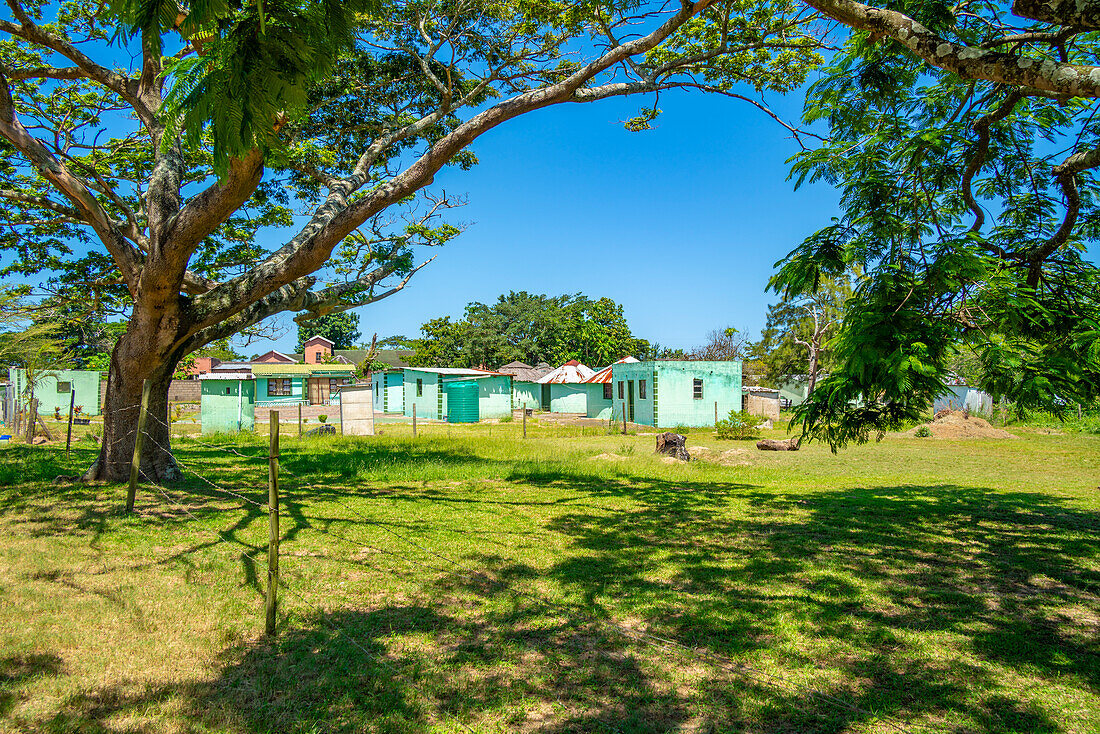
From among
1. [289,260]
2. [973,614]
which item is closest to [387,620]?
[973,614]

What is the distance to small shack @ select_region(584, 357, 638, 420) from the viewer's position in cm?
2989

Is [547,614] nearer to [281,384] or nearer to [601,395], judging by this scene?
[601,395]

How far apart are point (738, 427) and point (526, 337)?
30.9 meters

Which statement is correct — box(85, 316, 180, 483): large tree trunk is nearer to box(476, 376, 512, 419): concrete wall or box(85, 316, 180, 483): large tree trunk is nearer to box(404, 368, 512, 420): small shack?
box(404, 368, 512, 420): small shack

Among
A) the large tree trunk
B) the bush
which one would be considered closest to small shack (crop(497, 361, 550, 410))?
the bush

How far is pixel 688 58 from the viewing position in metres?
7.71

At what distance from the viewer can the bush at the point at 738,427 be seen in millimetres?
20375

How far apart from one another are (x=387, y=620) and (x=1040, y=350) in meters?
5.44

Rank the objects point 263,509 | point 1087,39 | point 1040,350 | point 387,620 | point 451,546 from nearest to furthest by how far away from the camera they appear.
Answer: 1. point 387,620
2. point 1040,350
3. point 1087,39
4. point 451,546
5. point 263,509

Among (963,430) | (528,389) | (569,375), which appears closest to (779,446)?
(963,430)

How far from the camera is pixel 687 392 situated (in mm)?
24734

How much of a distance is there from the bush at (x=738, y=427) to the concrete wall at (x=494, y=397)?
1296cm

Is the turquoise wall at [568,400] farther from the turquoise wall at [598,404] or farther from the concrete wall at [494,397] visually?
the concrete wall at [494,397]

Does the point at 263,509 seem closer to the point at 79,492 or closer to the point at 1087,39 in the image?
the point at 79,492
